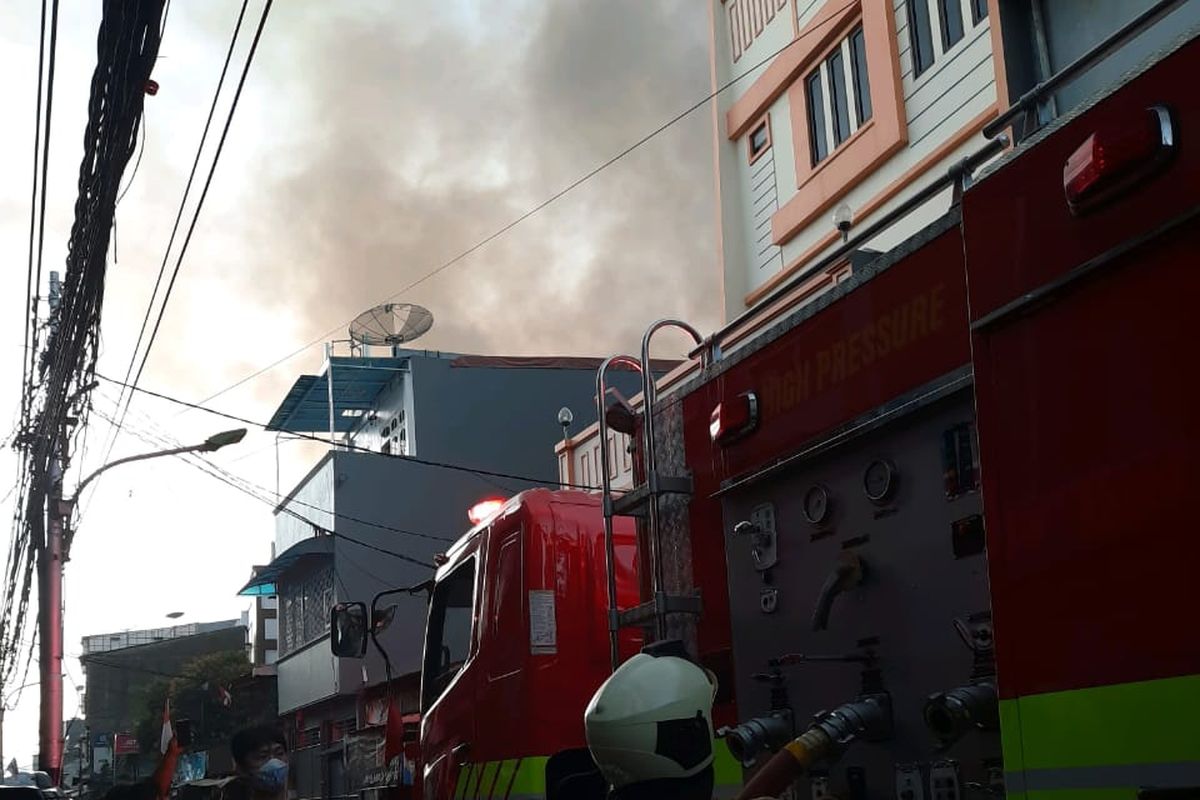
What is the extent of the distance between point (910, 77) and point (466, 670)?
8.24 meters

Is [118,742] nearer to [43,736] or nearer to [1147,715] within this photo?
[43,736]

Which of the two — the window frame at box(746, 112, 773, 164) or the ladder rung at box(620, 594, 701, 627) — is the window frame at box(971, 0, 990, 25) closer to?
the window frame at box(746, 112, 773, 164)

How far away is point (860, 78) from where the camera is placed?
1347 cm

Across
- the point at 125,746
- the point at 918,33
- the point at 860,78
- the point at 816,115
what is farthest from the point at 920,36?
the point at 125,746

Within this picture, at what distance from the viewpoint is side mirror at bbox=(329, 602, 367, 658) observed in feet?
24.1

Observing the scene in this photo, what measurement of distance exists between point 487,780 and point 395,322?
77.7 feet

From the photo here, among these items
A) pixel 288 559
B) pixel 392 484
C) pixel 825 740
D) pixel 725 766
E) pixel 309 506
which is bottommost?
pixel 725 766

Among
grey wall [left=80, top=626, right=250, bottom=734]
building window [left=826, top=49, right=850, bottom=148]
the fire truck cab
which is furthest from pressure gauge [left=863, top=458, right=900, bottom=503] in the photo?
grey wall [left=80, top=626, right=250, bottom=734]

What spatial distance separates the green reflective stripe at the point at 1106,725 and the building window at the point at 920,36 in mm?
10331

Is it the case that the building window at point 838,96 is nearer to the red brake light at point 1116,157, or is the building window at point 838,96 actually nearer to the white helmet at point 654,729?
the white helmet at point 654,729

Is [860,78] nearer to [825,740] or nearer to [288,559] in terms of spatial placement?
[825,740]

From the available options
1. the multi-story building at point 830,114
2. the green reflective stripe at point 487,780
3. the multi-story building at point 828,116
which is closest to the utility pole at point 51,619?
the multi-story building at point 828,116

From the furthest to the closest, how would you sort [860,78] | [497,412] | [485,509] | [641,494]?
1. [497,412]
2. [860,78]
3. [485,509]
4. [641,494]

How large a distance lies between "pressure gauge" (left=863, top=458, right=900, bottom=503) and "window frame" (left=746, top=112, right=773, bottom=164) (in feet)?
38.5
